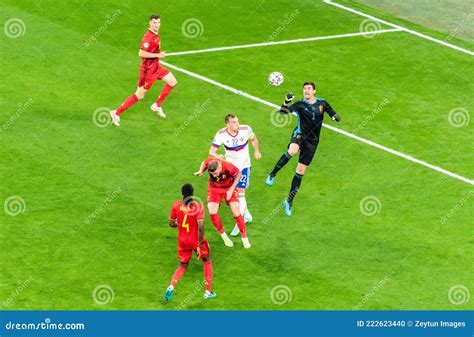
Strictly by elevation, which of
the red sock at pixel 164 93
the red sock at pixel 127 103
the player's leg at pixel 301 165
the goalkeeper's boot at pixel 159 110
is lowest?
the player's leg at pixel 301 165

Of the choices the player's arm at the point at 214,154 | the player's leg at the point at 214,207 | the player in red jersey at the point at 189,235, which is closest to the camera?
the player in red jersey at the point at 189,235

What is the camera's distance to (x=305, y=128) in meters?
29.4

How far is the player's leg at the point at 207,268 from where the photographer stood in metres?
25.8

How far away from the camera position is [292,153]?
29.5 meters

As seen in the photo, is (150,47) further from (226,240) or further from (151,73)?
(226,240)

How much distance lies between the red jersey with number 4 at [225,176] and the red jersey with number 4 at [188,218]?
187 cm

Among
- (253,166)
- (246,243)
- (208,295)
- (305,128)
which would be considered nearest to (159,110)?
(253,166)

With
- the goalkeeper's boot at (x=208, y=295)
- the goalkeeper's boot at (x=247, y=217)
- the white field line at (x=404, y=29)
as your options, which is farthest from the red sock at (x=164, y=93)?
the white field line at (x=404, y=29)

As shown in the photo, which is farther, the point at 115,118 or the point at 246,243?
the point at 115,118

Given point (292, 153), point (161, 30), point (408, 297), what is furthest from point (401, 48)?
point (408, 297)

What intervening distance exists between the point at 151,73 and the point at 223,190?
6548 mm

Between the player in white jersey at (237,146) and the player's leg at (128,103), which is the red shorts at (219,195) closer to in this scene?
the player in white jersey at (237,146)

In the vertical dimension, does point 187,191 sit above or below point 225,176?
below

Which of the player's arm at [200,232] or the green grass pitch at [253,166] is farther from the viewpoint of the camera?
the green grass pitch at [253,166]
